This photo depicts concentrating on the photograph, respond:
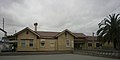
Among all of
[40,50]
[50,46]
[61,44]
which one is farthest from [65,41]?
[40,50]

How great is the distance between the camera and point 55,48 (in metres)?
39.9

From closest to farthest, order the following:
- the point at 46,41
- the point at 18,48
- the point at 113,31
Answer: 1. the point at 113,31
2. the point at 18,48
3. the point at 46,41

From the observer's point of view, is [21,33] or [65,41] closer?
[21,33]

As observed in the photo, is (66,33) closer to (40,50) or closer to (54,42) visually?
(54,42)

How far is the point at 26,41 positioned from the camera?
122 ft

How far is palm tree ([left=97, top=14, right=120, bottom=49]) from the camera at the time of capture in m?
31.9

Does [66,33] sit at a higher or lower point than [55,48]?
higher

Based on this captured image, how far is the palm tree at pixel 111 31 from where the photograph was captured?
31.9 meters

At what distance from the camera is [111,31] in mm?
32594

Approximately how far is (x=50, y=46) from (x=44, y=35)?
297cm

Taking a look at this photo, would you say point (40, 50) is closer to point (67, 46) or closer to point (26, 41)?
point (26, 41)

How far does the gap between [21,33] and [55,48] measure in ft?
28.4

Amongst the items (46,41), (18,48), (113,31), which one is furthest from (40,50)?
(113,31)

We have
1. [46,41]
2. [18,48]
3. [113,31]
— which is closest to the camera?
[113,31]
